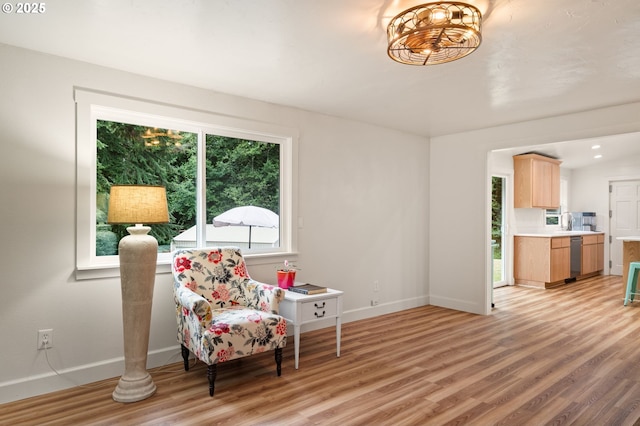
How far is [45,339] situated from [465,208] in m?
4.58

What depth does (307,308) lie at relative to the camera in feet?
10.8

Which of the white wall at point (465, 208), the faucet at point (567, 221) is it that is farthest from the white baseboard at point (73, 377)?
the faucet at point (567, 221)

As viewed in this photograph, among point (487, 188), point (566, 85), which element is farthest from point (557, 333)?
point (566, 85)

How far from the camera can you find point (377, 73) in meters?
3.14

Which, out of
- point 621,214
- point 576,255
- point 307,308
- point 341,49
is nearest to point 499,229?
point 576,255

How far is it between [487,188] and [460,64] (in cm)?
247

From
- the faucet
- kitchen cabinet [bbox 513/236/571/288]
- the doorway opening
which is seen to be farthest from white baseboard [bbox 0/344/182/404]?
the faucet

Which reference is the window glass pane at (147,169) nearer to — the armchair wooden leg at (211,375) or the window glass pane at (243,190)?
the window glass pane at (243,190)

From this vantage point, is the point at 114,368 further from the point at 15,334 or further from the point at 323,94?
the point at 323,94

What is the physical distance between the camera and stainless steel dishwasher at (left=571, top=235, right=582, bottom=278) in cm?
732

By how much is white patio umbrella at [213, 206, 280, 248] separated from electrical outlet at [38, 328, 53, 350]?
1.49 meters

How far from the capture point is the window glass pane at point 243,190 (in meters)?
3.73

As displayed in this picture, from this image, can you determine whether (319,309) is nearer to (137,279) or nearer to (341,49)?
(137,279)

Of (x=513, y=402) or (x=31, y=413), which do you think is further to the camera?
(x=513, y=402)
